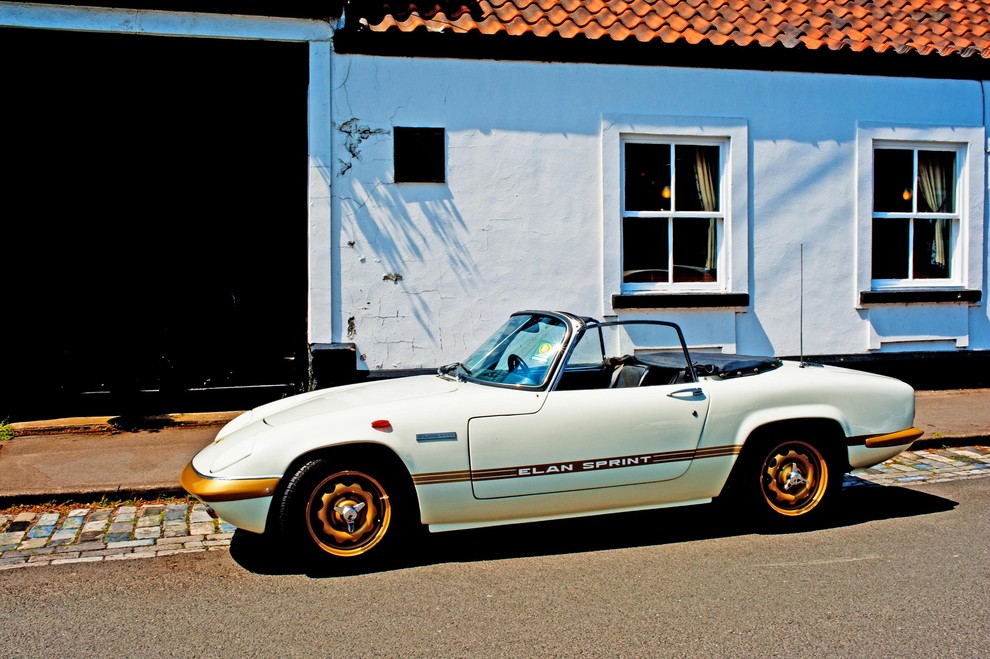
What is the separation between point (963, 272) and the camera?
10.2 meters

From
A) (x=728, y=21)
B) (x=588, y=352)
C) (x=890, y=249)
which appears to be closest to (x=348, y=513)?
(x=588, y=352)

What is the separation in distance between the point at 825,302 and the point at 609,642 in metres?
7.00

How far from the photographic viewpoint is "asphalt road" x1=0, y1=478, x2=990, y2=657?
3.74 meters

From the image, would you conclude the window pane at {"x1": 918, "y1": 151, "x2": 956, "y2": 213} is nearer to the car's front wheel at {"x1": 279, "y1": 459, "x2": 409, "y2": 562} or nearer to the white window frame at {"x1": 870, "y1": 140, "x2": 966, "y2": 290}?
the white window frame at {"x1": 870, "y1": 140, "x2": 966, "y2": 290}

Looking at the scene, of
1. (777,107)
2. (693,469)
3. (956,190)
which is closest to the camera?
(693,469)

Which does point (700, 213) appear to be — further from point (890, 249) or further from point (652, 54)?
point (890, 249)

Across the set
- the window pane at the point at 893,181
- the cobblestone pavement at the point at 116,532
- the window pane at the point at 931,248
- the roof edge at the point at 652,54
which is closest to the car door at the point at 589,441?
the cobblestone pavement at the point at 116,532

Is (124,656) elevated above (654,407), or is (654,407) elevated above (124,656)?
(654,407)

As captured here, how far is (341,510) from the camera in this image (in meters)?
4.71

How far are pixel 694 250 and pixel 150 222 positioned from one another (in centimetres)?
554

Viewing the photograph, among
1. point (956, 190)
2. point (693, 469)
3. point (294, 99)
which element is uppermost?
point (294, 99)

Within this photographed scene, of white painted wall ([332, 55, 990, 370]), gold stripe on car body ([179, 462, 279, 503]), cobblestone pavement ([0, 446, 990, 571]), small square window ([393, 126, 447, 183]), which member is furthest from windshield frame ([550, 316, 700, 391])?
small square window ([393, 126, 447, 183])

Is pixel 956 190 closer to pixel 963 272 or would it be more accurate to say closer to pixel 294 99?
pixel 963 272

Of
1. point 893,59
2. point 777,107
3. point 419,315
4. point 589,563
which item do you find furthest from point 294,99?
point 893,59
